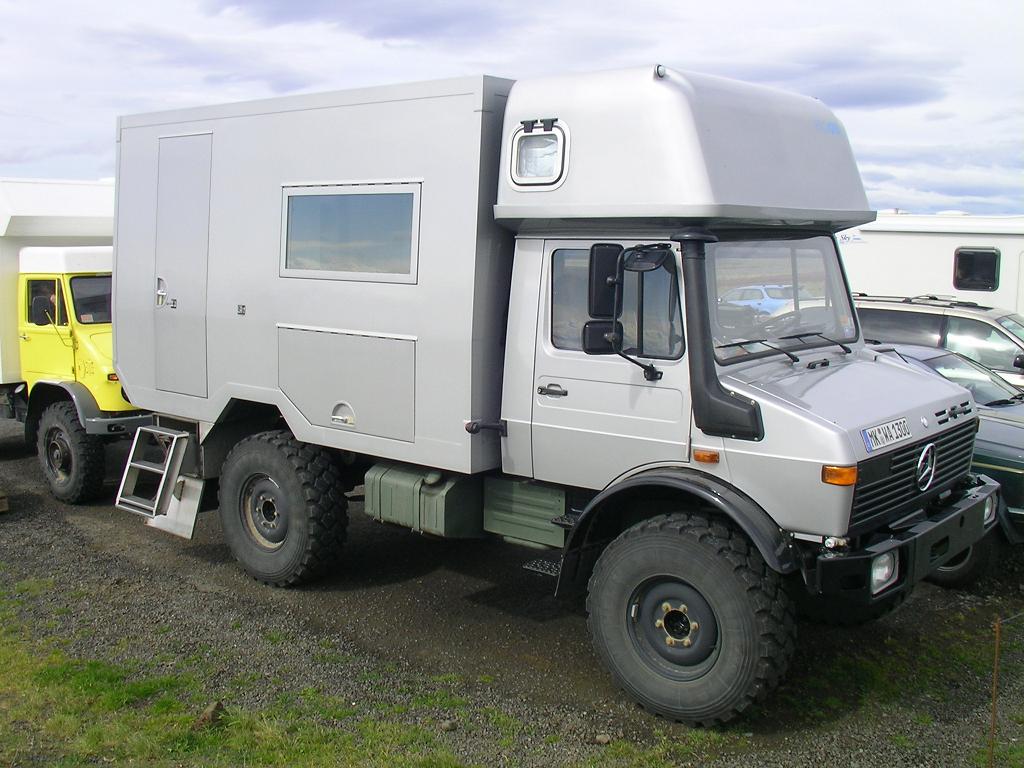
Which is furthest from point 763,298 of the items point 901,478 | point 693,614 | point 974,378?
point 974,378

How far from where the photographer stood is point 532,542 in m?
6.00

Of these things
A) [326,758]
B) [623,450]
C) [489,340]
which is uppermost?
[489,340]

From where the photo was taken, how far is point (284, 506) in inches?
271

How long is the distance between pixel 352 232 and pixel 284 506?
77.1 inches

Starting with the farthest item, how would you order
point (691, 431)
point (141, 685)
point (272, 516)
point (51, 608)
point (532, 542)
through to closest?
point (272, 516)
point (51, 608)
point (532, 542)
point (141, 685)
point (691, 431)

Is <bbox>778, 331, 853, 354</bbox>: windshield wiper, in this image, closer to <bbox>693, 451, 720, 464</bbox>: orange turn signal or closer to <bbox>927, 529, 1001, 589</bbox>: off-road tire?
<bbox>693, 451, 720, 464</bbox>: orange turn signal

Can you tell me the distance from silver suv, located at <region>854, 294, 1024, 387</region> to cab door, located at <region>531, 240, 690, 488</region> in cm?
516

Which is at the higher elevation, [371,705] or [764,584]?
[764,584]

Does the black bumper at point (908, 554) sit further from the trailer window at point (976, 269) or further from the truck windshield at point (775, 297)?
the trailer window at point (976, 269)

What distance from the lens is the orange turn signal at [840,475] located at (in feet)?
14.9

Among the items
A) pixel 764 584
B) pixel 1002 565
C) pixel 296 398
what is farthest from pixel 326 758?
pixel 1002 565

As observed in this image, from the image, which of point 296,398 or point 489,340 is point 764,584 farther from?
point 296,398

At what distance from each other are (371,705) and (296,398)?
2258mm

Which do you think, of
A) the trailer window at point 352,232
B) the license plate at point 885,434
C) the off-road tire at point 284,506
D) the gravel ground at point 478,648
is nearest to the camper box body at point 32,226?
the gravel ground at point 478,648
